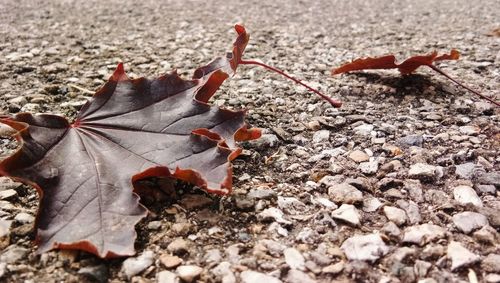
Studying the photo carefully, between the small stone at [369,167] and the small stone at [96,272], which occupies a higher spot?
the small stone at [96,272]

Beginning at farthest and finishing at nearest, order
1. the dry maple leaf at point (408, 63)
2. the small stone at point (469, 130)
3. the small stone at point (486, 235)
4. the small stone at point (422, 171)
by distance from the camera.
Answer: the dry maple leaf at point (408, 63)
the small stone at point (469, 130)
the small stone at point (422, 171)
the small stone at point (486, 235)

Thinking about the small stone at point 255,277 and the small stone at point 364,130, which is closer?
the small stone at point 255,277

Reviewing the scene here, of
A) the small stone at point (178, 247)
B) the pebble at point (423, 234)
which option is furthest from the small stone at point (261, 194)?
the pebble at point (423, 234)

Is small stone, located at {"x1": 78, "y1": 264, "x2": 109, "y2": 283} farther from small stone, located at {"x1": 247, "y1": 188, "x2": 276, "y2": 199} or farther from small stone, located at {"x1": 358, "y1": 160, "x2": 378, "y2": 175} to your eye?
small stone, located at {"x1": 358, "y1": 160, "x2": 378, "y2": 175}

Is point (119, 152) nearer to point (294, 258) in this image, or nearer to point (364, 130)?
point (294, 258)

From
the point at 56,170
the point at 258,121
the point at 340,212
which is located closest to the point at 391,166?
the point at 340,212

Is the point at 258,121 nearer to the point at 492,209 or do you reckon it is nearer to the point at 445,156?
the point at 445,156

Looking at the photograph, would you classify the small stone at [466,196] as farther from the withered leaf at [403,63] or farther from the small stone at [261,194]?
the withered leaf at [403,63]
